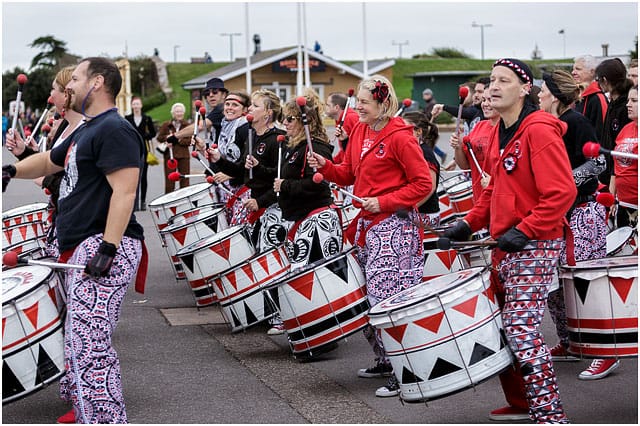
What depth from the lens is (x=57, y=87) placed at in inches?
238

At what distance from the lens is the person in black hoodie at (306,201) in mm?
7066

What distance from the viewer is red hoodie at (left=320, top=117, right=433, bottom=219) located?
5.77 m

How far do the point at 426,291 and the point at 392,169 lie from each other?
1.16 meters

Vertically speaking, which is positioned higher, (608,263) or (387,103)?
(387,103)

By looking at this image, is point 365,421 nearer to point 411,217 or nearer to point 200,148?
point 411,217

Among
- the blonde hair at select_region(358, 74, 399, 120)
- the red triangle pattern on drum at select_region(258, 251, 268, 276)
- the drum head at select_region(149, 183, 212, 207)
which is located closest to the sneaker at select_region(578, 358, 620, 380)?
the blonde hair at select_region(358, 74, 399, 120)

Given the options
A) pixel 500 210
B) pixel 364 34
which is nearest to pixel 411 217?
pixel 500 210

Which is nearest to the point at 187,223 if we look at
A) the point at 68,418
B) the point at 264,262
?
the point at 264,262

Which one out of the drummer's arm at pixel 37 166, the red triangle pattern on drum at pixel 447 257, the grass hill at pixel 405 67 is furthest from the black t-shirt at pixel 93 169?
the grass hill at pixel 405 67

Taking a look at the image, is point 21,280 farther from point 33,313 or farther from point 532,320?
point 532,320

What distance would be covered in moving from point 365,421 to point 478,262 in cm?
370

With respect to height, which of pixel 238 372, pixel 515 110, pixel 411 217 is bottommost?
pixel 238 372

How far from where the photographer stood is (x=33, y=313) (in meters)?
4.68

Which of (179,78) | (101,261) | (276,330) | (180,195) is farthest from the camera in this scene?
(179,78)
